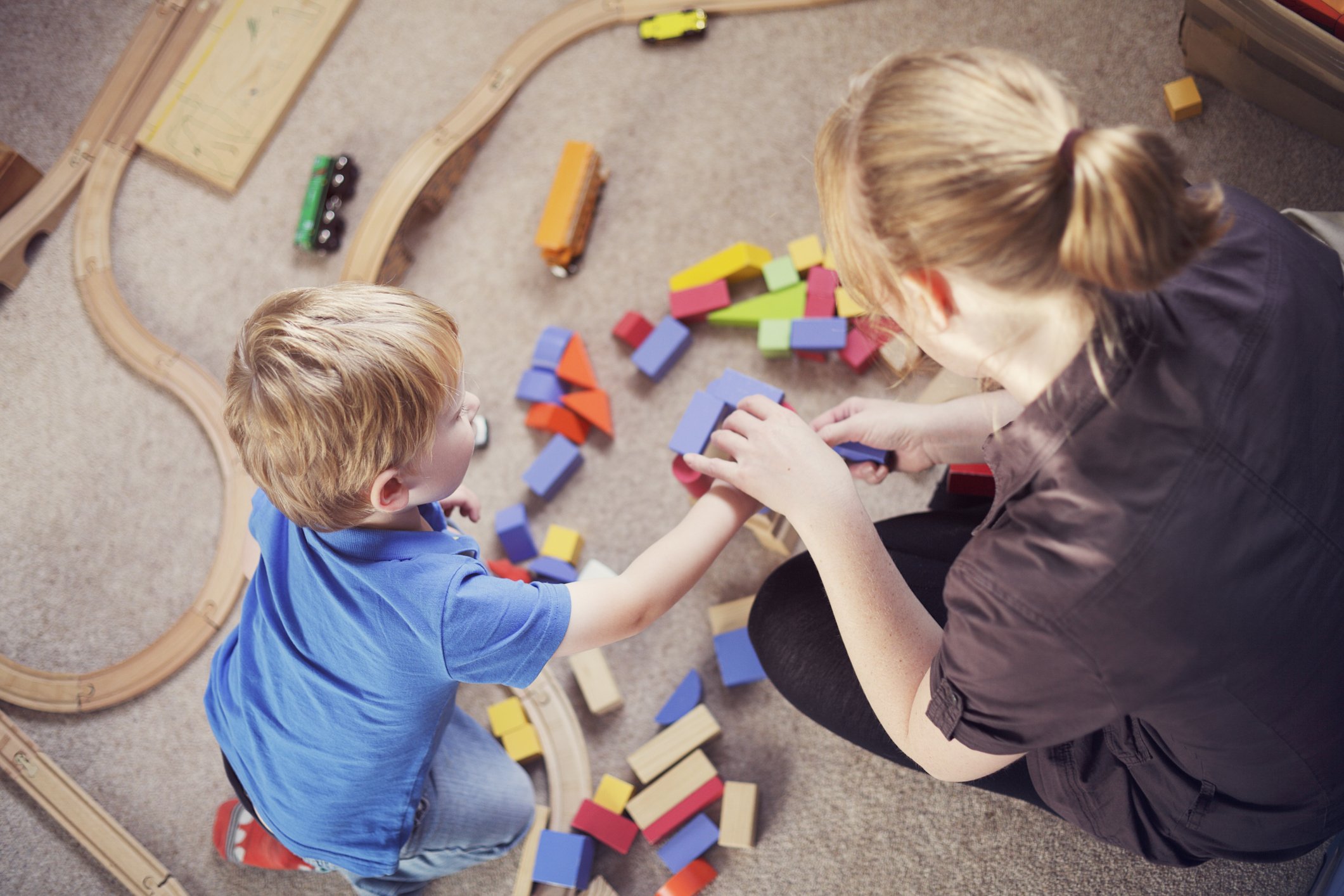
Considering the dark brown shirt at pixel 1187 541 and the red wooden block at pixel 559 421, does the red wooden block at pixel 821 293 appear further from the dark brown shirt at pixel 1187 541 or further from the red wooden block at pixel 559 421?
the dark brown shirt at pixel 1187 541

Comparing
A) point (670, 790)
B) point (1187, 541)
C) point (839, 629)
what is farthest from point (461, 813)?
point (1187, 541)

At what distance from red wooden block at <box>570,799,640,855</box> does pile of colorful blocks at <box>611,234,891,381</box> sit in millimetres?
614

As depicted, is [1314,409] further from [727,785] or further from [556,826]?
[556,826]

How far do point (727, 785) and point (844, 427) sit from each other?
0.49 meters

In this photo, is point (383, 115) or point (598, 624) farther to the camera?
point (383, 115)

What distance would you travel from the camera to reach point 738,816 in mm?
1122

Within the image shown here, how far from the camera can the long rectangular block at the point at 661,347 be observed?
135cm

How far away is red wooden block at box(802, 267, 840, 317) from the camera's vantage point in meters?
1.32

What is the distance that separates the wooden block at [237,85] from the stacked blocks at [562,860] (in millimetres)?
1215

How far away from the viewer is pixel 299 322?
0.78 meters

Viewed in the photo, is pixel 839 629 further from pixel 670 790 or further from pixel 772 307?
pixel 772 307

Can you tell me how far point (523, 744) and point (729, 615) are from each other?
1.08ft

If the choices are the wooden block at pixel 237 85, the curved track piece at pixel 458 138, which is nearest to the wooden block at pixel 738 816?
the curved track piece at pixel 458 138

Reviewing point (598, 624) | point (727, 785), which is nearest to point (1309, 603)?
point (598, 624)
